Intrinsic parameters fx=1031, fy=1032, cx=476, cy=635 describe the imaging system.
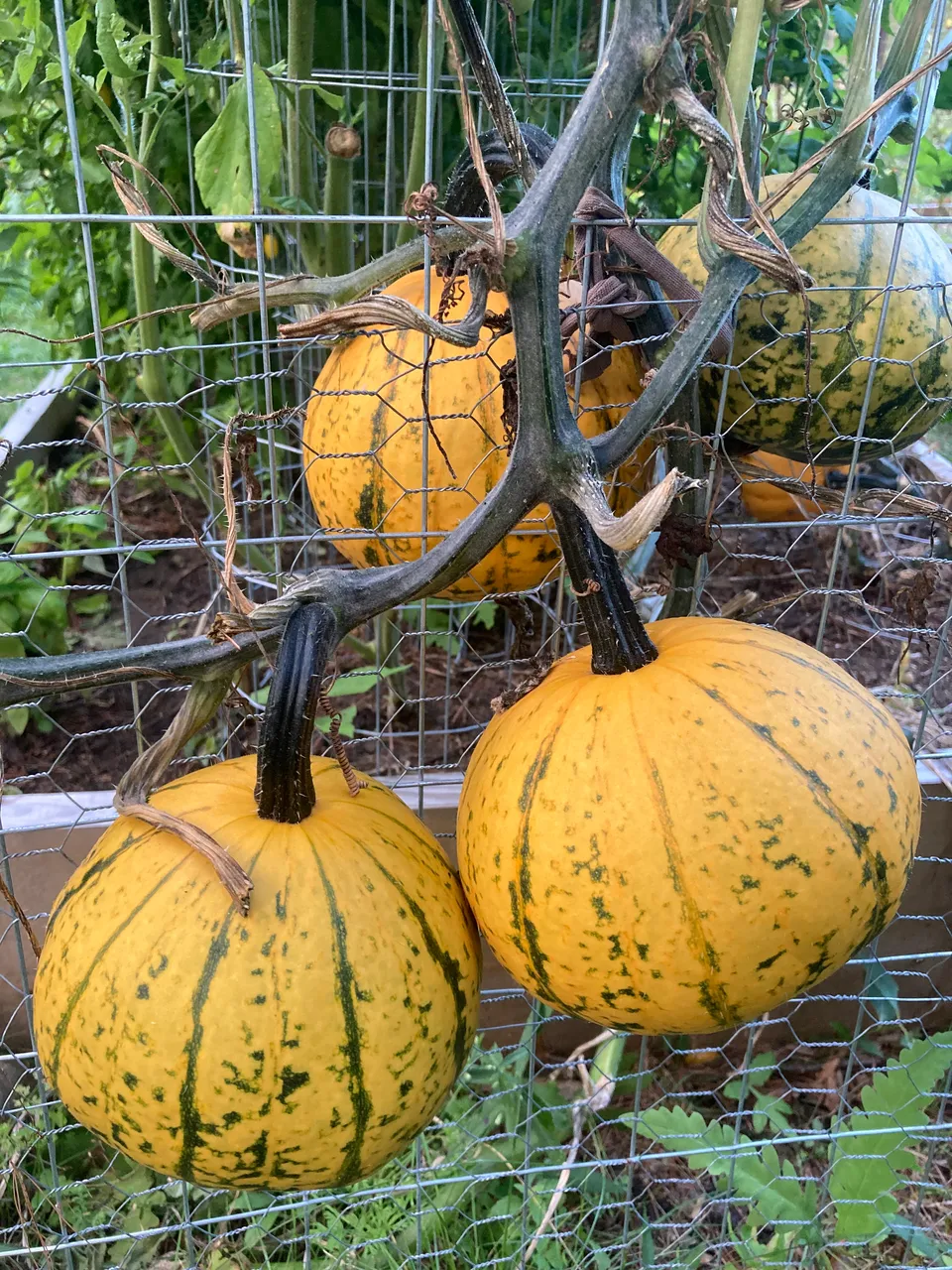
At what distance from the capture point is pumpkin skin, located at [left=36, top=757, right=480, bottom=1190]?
0.81 meters

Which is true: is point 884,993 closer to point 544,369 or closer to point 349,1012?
point 349,1012

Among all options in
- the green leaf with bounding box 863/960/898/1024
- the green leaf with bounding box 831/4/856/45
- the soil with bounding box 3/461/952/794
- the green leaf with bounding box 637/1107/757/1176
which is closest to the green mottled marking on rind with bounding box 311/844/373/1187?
Answer: the green leaf with bounding box 637/1107/757/1176

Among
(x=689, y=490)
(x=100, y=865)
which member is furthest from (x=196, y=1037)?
(x=689, y=490)

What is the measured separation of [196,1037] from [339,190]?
118 cm

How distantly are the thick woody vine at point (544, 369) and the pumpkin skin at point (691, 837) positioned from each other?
0.09 meters

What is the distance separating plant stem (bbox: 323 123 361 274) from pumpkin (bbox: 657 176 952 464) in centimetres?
45

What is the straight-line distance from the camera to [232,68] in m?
1.76

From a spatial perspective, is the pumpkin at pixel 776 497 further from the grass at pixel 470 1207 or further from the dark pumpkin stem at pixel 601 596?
the grass at pixel 470 1207

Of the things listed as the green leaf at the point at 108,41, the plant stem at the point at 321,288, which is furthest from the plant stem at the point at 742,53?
the green leaf at the point at 108,41

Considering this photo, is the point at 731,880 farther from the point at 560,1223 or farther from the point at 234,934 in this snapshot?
the point at 560,1223

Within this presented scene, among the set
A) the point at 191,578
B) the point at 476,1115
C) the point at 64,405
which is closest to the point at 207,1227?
the point at 476,1115

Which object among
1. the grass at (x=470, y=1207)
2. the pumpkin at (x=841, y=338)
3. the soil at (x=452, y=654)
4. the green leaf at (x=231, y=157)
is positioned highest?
the green leaf at (x=231, y=157)

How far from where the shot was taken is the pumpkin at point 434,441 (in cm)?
107

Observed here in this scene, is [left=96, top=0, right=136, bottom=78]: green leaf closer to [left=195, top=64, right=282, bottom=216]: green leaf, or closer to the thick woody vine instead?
[left=195, top=64, right=282, bottom=216]: green leaf
